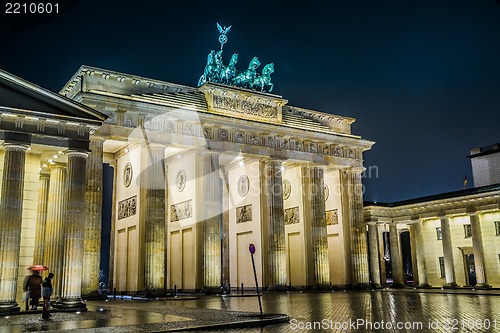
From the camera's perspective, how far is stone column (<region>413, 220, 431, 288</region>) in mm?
48062

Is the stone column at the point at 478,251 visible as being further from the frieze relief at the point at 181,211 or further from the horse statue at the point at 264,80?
the frieze relief at the point at 181,211

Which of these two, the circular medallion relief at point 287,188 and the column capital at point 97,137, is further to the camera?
the circular medallion relief at point 287,188

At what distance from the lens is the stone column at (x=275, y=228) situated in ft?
123

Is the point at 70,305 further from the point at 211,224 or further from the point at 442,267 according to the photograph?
the point at 442,267

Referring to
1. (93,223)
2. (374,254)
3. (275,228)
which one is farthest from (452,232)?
(93,223)

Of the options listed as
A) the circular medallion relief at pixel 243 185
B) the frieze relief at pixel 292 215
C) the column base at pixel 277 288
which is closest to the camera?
the column base at pixel 277 288

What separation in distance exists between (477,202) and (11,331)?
40.2m

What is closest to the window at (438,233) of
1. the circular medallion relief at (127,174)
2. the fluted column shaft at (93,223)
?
the circular medallion relief at (127,174)

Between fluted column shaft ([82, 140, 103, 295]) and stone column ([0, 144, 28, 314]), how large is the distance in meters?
8.04

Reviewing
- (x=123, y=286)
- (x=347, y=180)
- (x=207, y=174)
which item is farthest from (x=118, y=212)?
(x=347, y=180)

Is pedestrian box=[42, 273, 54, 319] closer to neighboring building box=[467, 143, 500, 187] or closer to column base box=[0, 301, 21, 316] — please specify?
column base box=[0, 301, 21, 316]

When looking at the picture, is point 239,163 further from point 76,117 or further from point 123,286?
point 76,117

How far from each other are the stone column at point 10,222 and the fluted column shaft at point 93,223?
8040mm

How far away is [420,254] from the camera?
4866 centimetres
